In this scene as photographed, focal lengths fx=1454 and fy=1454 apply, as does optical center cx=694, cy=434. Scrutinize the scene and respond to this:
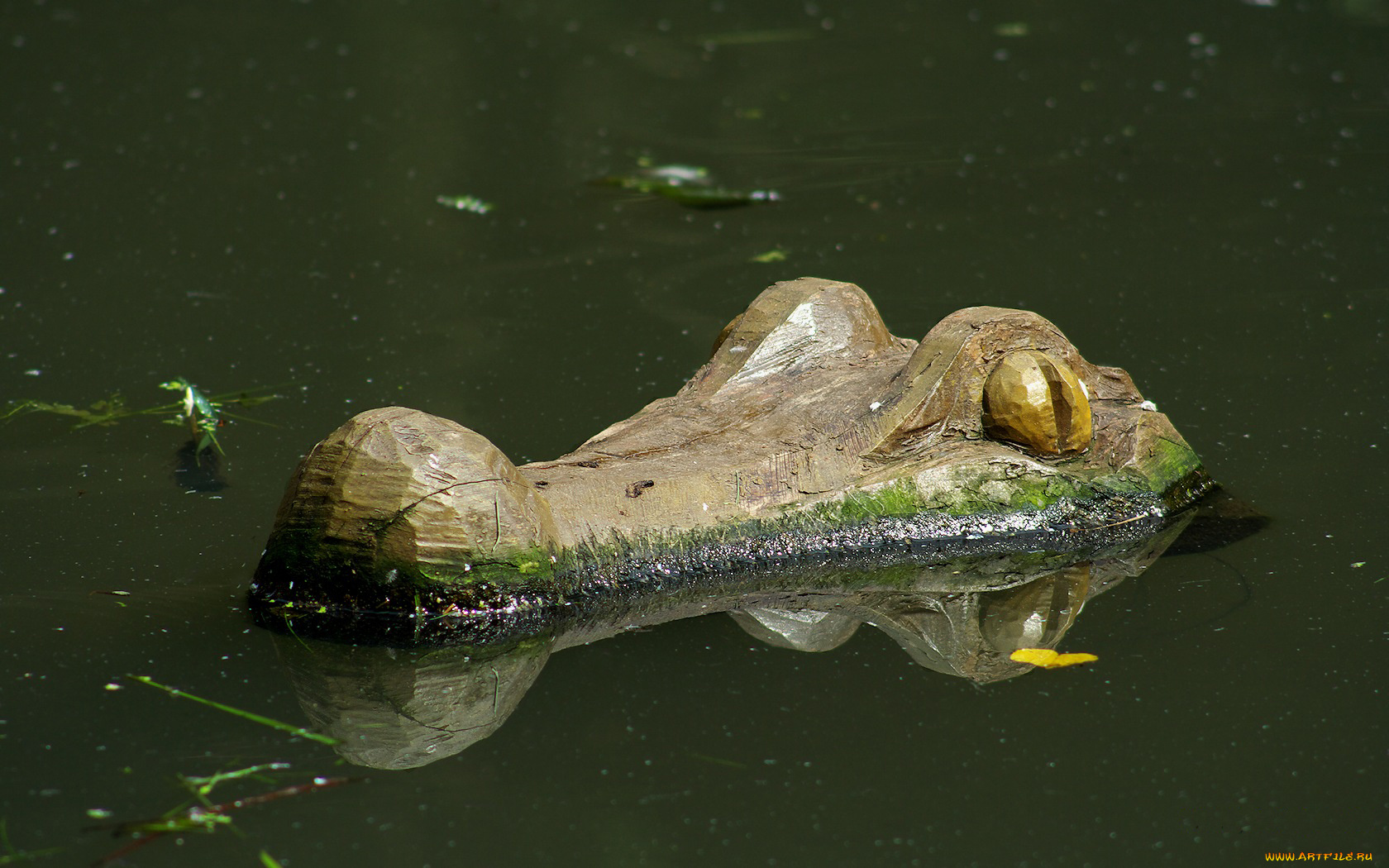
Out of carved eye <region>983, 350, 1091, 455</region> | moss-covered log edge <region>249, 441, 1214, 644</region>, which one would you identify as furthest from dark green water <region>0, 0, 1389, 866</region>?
carved eye <region>983, 350, 1091, 455</region>

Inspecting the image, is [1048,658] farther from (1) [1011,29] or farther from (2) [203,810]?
(1) [1011,29]

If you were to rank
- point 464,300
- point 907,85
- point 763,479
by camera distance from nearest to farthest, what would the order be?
point 763,479 < point 464,300 < point 907,85

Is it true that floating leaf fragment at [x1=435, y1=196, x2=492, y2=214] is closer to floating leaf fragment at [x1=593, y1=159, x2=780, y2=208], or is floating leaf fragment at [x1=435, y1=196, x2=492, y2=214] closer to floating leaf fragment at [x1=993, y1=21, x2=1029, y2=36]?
floating leaf fragment at [x1=593, y1=159, x2=780, y2=208]

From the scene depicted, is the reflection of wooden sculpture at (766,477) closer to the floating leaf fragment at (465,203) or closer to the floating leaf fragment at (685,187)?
the floating leaf fragment at (685,187)

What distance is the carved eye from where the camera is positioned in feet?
12.8

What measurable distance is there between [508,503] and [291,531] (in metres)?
0.53

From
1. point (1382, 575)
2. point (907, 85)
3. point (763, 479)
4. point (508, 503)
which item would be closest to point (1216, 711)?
point (1382, 575)

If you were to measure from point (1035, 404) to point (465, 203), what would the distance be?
3.77 meters

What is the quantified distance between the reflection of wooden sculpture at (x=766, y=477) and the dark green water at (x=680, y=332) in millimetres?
231

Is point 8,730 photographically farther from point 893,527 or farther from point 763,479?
point 893,527

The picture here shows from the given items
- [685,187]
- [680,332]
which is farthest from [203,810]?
[685,187]

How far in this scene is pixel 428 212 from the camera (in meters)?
6.85

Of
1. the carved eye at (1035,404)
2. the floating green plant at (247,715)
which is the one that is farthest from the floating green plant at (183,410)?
the carved eye at (1035,404)

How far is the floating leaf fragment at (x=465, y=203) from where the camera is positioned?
688 cm
